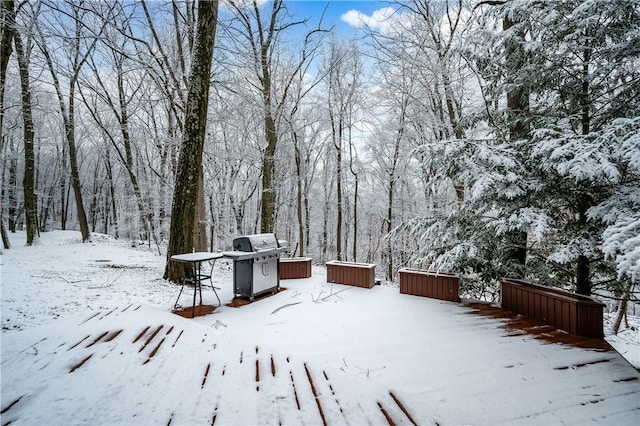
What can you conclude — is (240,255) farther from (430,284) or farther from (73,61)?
(73,61)

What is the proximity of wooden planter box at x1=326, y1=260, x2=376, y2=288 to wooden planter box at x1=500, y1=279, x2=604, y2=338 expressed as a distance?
99.1 inches

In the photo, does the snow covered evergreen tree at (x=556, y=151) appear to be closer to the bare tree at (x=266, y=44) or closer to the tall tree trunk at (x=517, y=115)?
the tall tree trunk at (x=517, y=115)

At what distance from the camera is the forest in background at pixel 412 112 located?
3580 mm

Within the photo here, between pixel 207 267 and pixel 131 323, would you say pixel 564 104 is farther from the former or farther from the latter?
pixel 207 267

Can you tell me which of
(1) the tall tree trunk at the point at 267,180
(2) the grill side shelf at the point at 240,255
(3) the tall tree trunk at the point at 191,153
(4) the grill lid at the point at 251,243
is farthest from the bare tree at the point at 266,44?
(2) the grill side shelf at the point at 240,255

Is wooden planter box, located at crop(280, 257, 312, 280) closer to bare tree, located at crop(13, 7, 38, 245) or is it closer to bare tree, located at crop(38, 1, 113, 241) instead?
bare tree, located at crop(38, 1, 113, 241)

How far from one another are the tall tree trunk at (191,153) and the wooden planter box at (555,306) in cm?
599

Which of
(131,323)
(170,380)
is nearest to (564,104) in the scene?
(170,380)

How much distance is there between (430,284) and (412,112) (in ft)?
25.6

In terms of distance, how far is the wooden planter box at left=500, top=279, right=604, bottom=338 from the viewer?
3.76 metres

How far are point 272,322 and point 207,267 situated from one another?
4918 mm

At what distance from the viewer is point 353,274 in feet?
21.8

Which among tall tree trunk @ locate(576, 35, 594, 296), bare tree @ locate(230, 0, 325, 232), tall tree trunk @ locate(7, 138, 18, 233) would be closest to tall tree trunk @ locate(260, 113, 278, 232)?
bare tree @ locate(230, 0, 325, 232)

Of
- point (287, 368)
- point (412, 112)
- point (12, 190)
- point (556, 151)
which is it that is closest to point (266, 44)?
point (412, 112)
